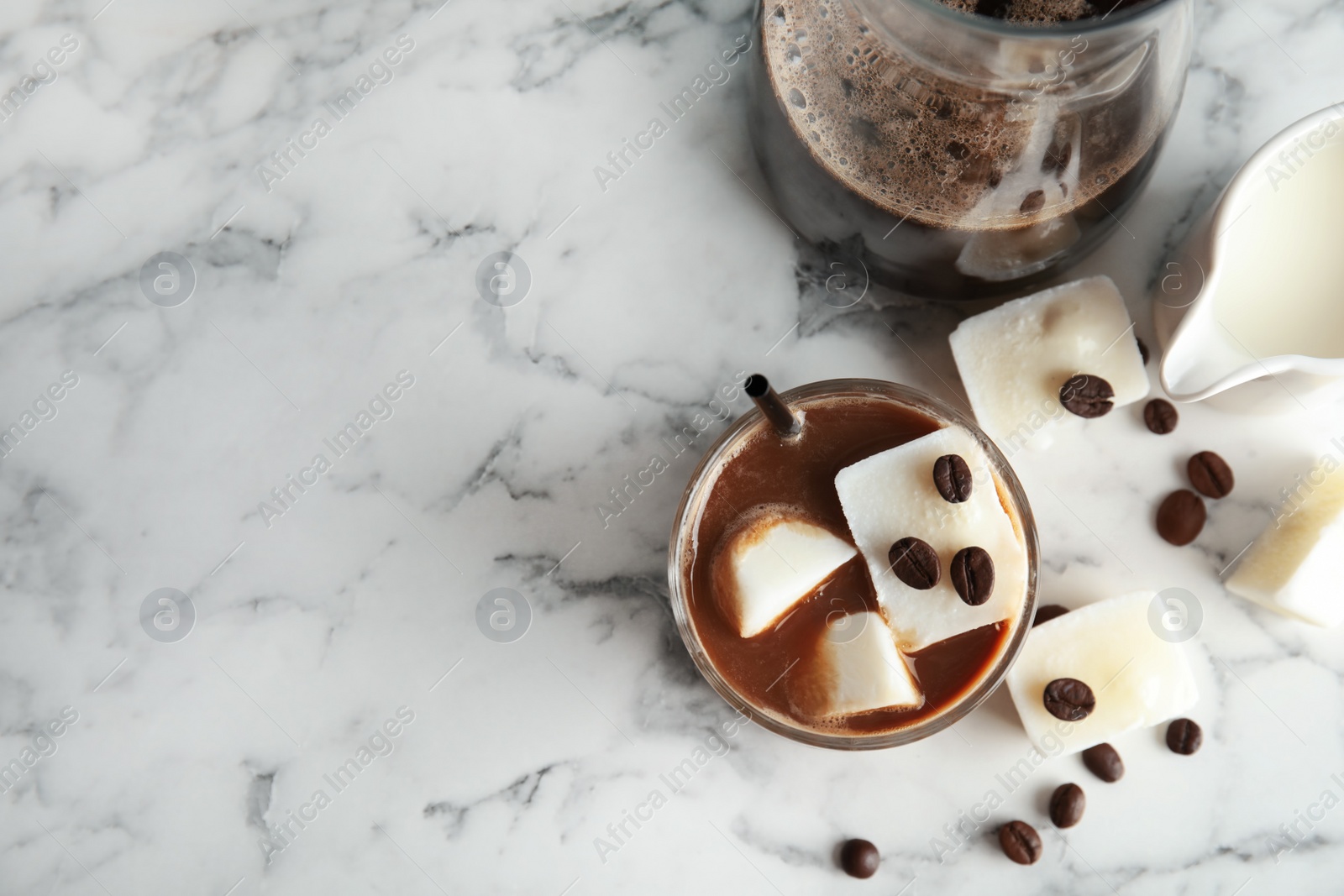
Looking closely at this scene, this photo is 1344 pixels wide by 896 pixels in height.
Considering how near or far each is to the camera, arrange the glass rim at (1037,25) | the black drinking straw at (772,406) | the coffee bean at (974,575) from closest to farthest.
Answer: the glass rim at (1037,25) < the black drinking straw at (772,406) < the coffee bean at (974,575)

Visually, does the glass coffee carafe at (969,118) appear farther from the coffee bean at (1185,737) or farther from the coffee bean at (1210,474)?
the coffee bean at (1185,737)

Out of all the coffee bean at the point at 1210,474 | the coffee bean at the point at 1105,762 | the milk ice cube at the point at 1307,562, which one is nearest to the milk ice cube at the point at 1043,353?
the coffee bean at the point at 1210,474

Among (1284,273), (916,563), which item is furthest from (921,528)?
(1284,273)

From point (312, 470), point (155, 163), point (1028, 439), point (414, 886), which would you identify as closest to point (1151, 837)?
point (1028, 439)

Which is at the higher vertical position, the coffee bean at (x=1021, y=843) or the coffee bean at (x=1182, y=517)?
the coffee bean at (x=1182, y=517)

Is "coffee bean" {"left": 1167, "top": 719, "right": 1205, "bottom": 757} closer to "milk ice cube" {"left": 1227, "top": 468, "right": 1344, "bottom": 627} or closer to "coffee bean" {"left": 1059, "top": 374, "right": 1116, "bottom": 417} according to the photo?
"milk ice cube" {"left": 1227, "top": 468, "right": 1344, "bottom": 627}
